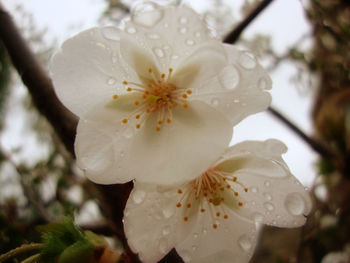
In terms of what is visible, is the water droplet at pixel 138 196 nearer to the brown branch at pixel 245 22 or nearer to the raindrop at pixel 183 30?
the raindrop at pixel 183 30

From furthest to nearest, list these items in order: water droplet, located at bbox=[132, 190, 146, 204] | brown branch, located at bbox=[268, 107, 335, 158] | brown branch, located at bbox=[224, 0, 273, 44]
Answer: brown branch, located at bbox=[268, 107, 335, 158]
brown branch, located at bbox=[224, 0, 273, 44]
water droplet, located at bbox=[132, 190, 146, 204]

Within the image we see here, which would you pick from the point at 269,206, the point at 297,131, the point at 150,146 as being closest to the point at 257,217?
the point at 269,206

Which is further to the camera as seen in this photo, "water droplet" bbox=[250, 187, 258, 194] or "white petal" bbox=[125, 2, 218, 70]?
"water droplet" bbox=[250, 187, 258, 194]

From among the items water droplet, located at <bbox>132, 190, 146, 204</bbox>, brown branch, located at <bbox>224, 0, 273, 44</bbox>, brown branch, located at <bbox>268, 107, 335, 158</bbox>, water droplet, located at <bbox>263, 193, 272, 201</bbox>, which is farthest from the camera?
brown branch, located at <bbox>268, 107, 335, 158</bbox>

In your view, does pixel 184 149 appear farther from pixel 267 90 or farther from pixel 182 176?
pixel 267 90

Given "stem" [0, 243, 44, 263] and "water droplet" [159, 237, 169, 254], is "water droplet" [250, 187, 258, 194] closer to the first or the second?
"water droplet" [159, 237, 169, 254]

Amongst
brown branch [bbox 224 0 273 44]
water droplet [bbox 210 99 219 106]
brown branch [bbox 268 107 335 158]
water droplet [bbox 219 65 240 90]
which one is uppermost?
water droplet [bbox 219 65 240 90]

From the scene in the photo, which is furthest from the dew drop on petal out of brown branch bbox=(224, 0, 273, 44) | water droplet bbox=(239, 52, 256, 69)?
brown branch bbox=(224, 0, 273, 44)
